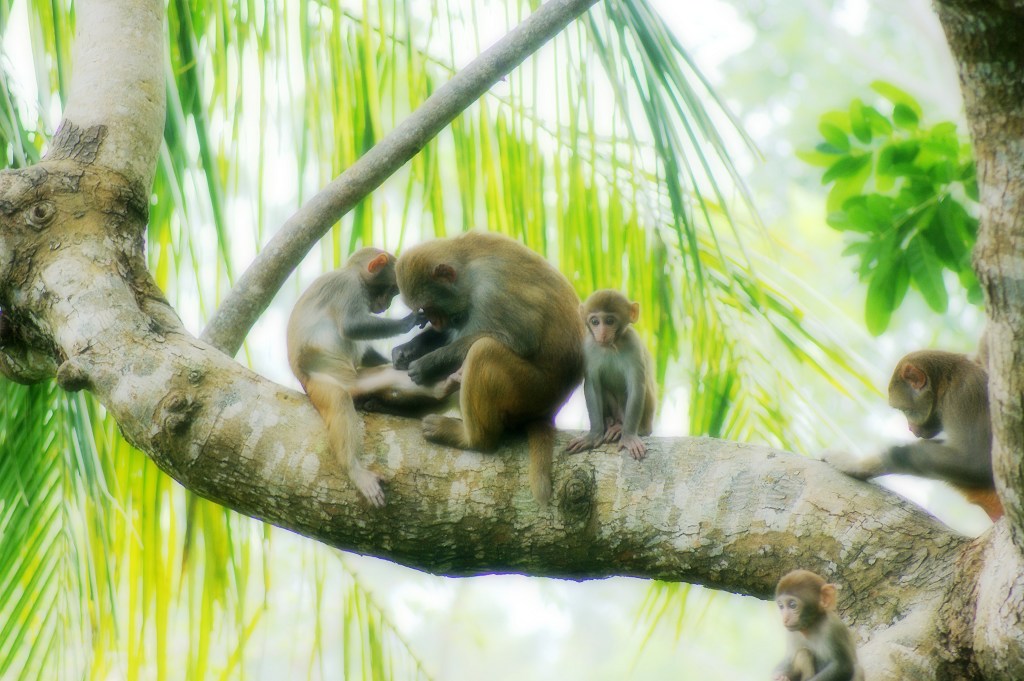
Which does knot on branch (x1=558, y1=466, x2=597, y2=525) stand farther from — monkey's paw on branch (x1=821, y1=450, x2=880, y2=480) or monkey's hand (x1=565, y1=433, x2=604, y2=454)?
monkey's paw on branch (x1=821, y1=450, x2=880, y2=480)

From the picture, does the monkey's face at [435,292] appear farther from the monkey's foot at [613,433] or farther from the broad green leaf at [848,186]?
the broad green leaf at [848,186]

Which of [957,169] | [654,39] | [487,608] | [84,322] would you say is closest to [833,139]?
[957,169]

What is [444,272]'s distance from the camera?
436 centimetres

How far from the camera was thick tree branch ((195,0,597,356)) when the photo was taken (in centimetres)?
379

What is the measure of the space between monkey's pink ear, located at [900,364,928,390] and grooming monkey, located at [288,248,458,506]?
1.80 metres

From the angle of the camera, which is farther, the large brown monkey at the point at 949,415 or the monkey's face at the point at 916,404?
the monkey's face at the point at 916,404

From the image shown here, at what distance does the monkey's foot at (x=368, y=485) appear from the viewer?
10.2ft

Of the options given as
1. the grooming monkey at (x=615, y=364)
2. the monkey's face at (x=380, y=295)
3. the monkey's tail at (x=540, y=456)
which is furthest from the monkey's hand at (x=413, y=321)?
the monkey's tail at (x=540, y=456)

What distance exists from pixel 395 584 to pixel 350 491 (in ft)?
41.5

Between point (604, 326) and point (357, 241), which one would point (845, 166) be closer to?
point (604, 326)

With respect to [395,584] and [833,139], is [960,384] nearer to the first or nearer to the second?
[833,139]

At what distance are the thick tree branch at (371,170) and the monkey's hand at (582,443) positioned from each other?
124 centimetres

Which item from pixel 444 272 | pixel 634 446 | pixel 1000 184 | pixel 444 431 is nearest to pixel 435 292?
pixel 444 272

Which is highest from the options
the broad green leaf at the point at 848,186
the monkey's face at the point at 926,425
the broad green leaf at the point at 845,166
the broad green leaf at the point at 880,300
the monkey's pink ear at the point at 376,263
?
the monkey's pink ear at the point at 376,263
